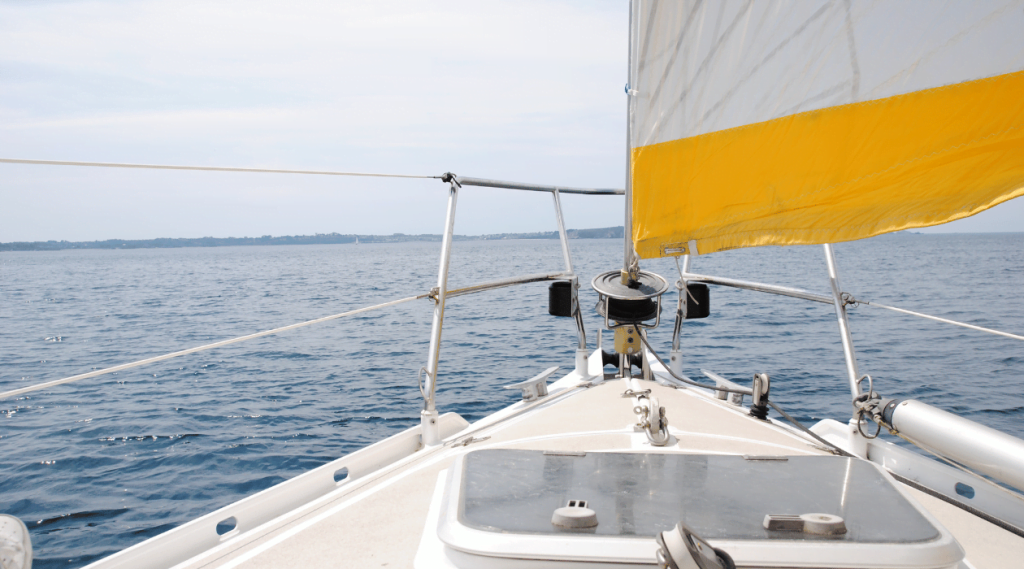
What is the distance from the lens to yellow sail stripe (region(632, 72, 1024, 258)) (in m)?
1.36

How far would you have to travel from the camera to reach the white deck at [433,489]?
1.43 m

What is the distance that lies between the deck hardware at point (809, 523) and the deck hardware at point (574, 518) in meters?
0.33

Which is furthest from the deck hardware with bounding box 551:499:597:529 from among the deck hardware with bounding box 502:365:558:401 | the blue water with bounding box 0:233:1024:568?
the blue water with bounding box 0:233:1024:568

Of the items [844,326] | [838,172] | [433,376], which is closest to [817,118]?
[838,172]

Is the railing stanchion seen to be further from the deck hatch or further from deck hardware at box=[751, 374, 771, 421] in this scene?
deck hardware at box=[751, 374, 771, 421]

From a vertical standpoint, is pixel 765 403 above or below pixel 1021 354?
above

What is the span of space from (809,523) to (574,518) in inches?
17.3

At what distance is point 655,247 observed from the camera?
2082 millimetres

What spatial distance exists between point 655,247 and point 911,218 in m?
0.77

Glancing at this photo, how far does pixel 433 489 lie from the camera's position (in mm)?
1779

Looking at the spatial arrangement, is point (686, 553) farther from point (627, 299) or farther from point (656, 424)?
point (627, 299)

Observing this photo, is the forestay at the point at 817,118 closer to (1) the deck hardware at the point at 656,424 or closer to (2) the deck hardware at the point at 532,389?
(1) the deck hardware at the point at 656,424

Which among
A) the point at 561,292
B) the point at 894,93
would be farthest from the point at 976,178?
the point at 561,292

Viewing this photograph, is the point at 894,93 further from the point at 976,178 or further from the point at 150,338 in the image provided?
the point at 150,338
